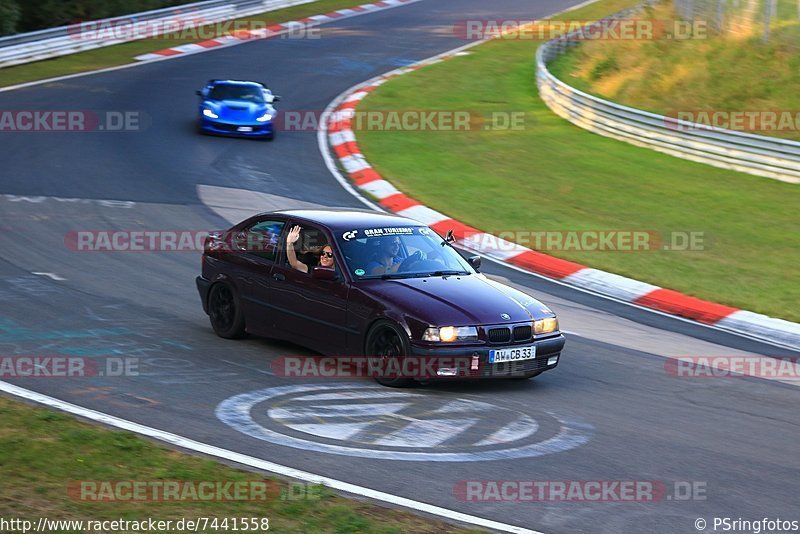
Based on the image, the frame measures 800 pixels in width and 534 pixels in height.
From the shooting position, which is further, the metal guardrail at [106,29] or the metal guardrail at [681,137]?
the metal guardrail at [106,29]

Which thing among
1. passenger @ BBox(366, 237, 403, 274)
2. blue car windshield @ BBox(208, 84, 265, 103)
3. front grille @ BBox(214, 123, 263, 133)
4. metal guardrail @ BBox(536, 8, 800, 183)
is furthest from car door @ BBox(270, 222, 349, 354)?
blue car windshield @ BBox(208, 84, 265, 103)

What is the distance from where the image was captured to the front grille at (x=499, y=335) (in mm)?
9180

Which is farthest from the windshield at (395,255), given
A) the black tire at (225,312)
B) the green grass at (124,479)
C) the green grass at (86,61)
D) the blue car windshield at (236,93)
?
the green grass at (86,61)

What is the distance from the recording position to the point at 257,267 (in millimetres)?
10695

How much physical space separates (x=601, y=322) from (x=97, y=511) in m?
7.57

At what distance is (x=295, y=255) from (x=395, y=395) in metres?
2.03

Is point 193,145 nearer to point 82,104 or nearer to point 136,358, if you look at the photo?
point 82,104

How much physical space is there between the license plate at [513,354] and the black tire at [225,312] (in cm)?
291

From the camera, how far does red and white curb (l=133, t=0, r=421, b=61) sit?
113 ft

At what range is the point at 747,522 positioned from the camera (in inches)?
256

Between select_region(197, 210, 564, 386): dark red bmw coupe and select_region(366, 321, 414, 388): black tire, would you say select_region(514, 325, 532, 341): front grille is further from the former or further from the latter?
select_region(366, 321, 414, 388): black tire

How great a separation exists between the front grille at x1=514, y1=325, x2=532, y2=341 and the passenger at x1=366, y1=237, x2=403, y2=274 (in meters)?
1.33

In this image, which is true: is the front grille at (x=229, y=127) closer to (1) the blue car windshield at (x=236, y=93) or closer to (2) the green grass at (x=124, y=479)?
(1) the blue car windshield at (x=236, y=93)

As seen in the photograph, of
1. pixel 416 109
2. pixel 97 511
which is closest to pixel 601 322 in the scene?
pixel 97 511
